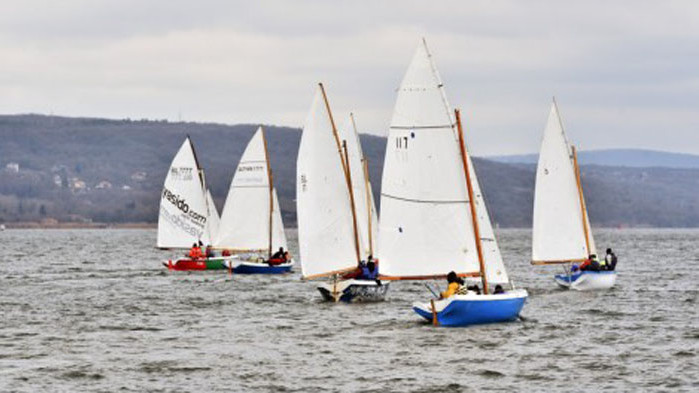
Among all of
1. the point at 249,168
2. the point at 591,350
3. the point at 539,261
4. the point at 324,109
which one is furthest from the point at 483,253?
the point at 249,168

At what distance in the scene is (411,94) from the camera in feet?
147

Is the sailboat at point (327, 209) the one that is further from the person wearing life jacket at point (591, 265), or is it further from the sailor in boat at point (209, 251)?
the sailor in boat at point (209, 251)

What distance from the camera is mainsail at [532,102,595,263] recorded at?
221 ft

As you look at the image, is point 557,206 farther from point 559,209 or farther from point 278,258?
point 278,258

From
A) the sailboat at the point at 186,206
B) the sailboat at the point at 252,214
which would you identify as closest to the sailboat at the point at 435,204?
the sailboat at the point at 252,214

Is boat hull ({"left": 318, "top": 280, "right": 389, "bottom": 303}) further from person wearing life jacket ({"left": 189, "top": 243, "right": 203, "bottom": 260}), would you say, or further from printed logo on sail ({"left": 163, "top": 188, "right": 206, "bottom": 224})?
printed logo on sail ({"left": 163, "top": 188, "right": 206, "bottom": 224})

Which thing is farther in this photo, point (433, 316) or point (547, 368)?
point (433, 316)

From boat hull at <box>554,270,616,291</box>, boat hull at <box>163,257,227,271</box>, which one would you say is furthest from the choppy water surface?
boat hull at <box>163,257,227,271</box>

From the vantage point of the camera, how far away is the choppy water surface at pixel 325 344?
3541 cm

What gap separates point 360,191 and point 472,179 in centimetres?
1702

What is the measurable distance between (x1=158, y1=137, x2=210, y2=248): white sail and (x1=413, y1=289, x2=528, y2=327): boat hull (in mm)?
47255

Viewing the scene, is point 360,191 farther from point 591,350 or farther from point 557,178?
point 591,350

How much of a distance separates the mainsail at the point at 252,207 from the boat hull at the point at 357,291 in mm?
26479

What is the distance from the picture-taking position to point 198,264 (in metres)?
89.2
